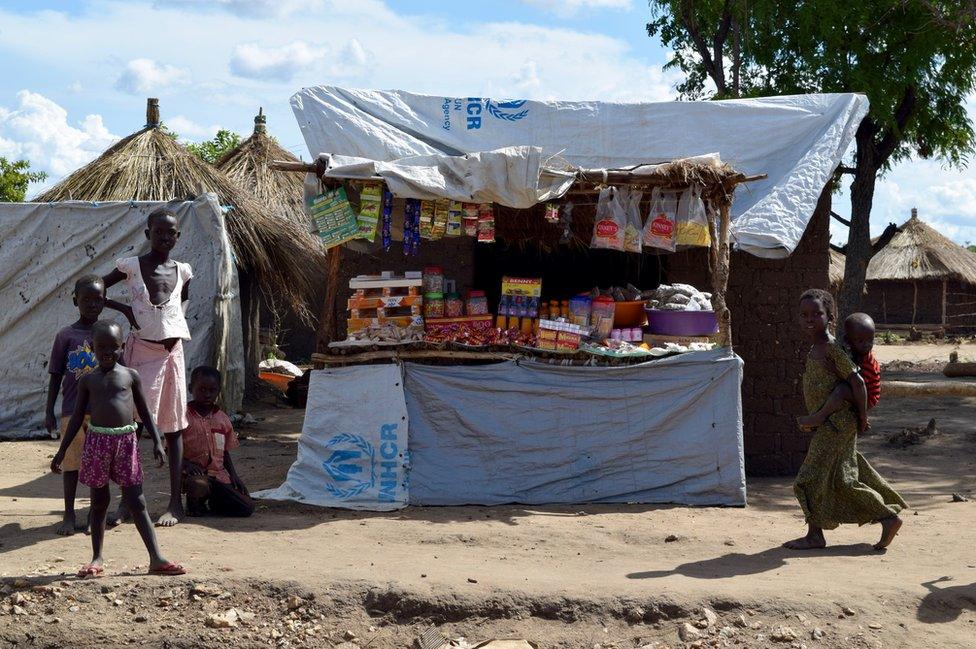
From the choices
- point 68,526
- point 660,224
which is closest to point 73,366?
point 68,526

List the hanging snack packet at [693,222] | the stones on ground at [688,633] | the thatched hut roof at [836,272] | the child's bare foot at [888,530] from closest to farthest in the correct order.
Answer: the stones on ground at [688,633]
the child's bare foot at [888,530]
the hanging snack packet at [693,222]
the thatched hut roof at [836,272]

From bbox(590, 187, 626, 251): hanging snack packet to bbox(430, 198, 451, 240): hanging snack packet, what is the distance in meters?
1.01

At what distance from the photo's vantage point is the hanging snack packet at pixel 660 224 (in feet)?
22.0

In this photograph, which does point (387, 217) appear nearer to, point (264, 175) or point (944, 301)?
point (264, 175)

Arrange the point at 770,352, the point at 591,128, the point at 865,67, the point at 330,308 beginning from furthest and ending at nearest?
the point at 865,67 → the point at 591,128 → the point at 770,352 → the point at 330,308

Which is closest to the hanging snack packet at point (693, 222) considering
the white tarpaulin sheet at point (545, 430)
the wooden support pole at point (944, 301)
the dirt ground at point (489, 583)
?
the white tarpaulin sheet at point (545, 430)

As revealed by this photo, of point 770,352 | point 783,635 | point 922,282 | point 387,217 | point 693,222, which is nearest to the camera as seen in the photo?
point 783,635

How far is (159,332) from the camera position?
5.40 meters

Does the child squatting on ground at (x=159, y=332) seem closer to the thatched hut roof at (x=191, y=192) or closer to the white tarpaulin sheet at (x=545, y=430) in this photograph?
the white tarpaulin sheet at (x=545, y=430)

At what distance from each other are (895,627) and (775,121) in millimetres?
5347

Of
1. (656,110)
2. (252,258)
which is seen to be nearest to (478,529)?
(656,110)

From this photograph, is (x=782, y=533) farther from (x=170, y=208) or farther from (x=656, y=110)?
(x=170, y=208)

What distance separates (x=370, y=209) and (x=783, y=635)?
3794mm

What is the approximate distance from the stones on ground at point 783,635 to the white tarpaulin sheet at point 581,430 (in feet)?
7.45
